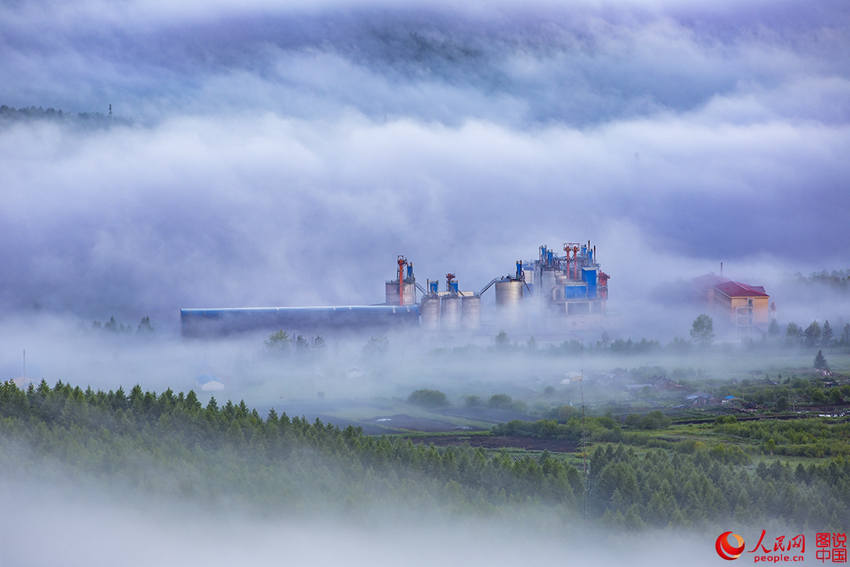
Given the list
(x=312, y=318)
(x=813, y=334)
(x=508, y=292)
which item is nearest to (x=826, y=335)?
(x=813, y=334)

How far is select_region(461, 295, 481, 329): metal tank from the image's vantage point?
170 feet

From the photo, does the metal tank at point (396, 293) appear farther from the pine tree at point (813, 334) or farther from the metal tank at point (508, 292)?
the pine tree at point (813, 334)

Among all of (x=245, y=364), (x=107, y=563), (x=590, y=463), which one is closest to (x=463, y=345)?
(x=245, y=364)

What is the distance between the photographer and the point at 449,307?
51.2m

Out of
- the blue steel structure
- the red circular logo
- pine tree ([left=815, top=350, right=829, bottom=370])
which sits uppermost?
the blue steel structure

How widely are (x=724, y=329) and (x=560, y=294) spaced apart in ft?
33.7

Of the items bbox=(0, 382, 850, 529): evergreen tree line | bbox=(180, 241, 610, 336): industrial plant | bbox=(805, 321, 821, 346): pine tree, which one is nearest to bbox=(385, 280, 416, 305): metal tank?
bbox=(180, 241, 610, 336): industrial plant

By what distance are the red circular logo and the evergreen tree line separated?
42cm

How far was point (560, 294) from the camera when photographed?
52250mm

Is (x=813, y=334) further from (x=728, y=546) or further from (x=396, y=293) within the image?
(x=728, y=546)

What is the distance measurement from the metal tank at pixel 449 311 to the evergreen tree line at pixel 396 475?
25244 mm

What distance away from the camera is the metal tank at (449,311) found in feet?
167

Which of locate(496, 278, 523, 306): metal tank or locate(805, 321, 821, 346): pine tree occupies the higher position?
locate(496, 278, 523, 306): metal tank

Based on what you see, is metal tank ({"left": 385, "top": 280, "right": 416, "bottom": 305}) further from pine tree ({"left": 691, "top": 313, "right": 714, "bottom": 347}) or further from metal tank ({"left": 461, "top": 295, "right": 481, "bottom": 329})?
pine tree ({"left": 691, "top": 313, "right": 714, "bottom": 347})
